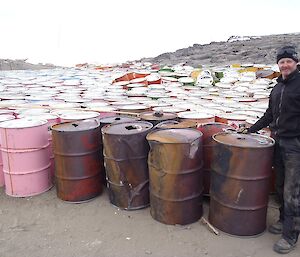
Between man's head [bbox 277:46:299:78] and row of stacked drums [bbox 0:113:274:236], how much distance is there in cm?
72

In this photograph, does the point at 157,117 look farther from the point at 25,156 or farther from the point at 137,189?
the point at 25,156

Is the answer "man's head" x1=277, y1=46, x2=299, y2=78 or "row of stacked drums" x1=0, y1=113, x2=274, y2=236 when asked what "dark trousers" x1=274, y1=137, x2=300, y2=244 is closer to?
"row of stacked drums" x1=0, y1=113, x2=274, y2=236

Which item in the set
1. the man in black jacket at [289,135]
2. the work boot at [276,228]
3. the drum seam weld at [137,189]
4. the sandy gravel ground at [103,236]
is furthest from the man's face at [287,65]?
the drum seam weld at [137,189]

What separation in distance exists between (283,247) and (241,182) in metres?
0.72

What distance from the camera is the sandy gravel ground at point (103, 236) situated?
10.0ft

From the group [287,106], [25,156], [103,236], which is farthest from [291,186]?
[25,156]

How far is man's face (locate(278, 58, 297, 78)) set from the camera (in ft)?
9.50

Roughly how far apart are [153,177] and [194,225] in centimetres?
71

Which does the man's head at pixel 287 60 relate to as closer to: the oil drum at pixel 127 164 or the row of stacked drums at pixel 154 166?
the row of stacked drums at pixel 154 166

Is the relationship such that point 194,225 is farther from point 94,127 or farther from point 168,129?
point 94,127

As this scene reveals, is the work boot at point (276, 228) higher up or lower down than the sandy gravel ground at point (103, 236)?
higher up

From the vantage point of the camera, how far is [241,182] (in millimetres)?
3053

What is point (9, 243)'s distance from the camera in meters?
3.22

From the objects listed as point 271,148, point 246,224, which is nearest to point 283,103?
point 271,148
